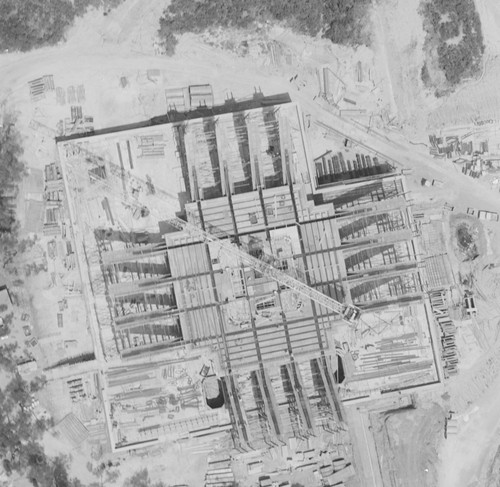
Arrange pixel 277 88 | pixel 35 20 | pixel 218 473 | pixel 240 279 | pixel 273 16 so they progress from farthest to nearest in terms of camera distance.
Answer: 1. pixel 277 88
2. pixel 273 16
3. pixel 218 473
4. pixel 35 20
5. pixel 240 279

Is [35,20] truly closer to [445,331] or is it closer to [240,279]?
[240,279]

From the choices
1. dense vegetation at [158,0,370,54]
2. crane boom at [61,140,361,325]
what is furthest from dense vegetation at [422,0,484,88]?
crane boom at [61,140,361,325]

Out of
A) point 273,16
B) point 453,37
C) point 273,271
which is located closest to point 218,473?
point 273,271

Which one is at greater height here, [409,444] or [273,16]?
[273,16]

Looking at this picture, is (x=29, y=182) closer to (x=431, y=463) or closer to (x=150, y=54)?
(x=150, y=54)

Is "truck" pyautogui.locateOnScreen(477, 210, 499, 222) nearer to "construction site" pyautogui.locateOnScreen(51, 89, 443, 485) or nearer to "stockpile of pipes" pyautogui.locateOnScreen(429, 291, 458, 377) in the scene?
"construction site" pyautogui.locateOnScreen(51, 89, 443, 485)

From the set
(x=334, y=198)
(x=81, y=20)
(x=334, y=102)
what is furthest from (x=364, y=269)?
(x=81, y=20)

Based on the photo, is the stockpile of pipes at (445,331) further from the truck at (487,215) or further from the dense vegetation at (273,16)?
the dense vegetation at (273,16)
